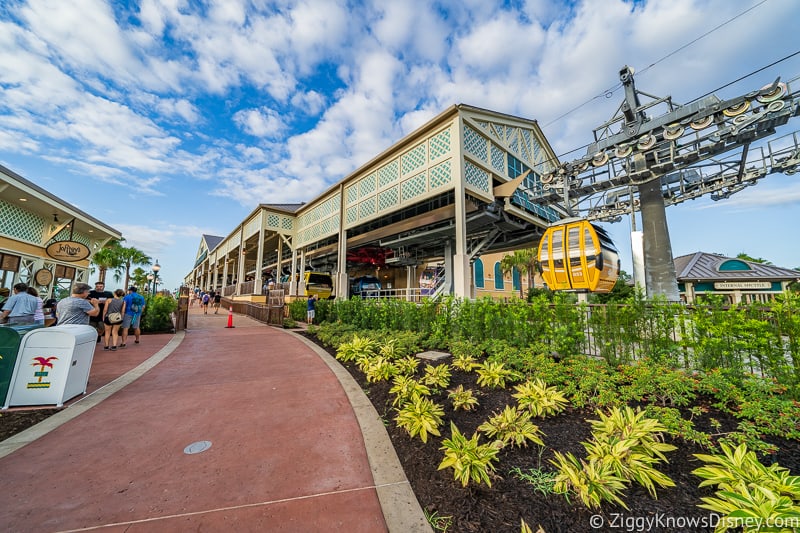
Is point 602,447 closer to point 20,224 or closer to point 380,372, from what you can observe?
point 380,372

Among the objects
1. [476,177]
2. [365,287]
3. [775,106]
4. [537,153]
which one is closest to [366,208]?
[476,177]

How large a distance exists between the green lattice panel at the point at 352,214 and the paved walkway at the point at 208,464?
12115 mm

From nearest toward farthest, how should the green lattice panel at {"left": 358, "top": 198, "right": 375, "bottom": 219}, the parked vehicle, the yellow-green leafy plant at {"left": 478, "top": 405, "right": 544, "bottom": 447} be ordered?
1. the yellow-green leafy plant at {"left": 478, "top": 405, "right": 544, "bottom": 447}
2. the green lattice panel at {"left": 358, "top": 198, "right": 375, "bottom": 219}
3. the parked vehicle

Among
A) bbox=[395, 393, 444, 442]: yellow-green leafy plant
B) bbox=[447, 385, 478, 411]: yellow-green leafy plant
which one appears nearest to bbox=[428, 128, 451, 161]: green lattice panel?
bbox=[447, 385, 478, 411]: yellow-green leafy plant

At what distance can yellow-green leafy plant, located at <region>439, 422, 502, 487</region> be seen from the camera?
2.23m

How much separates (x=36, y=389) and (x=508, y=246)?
18.4 m

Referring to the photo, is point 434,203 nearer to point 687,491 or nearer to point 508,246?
point 508,246

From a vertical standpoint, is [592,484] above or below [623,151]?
below

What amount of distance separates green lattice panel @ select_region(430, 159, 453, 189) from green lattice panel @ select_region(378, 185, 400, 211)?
7.07 ft

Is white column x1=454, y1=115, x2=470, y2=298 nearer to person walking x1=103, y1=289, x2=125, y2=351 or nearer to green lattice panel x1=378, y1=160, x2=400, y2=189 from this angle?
green lattice panel x1=378, y1=160, x2=400, y2=189

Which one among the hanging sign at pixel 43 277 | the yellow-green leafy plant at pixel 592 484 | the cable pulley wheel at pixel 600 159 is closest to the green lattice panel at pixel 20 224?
the hanging sign at pixel 43 277

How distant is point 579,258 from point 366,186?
12.2 m

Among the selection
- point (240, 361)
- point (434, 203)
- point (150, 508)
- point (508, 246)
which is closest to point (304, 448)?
point (150, 508)

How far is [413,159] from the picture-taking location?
42.0 feet
